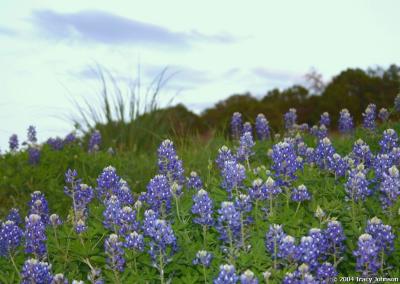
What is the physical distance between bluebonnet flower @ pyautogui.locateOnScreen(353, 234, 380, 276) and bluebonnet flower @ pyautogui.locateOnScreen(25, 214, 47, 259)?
266cm

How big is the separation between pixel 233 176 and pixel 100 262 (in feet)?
4.50

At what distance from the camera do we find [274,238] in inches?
192

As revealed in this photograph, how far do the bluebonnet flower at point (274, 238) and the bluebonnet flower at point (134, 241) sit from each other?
98 centimetres

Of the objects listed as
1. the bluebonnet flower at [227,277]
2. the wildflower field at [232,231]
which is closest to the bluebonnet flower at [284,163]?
the wildflower field at [232,231]

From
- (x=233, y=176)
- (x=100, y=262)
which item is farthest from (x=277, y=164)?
(x=100, y=262)

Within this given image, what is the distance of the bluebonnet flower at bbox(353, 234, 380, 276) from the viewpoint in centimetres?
475

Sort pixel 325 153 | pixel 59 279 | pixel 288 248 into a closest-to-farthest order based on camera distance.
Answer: pixel 288 248 → pixel 59 279 → pixel 325 153

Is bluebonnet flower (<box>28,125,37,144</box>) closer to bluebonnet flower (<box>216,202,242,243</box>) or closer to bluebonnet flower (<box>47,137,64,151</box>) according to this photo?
bluebonnet flower (<box>47,137,64,151</box>)

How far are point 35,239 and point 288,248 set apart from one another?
233 cm

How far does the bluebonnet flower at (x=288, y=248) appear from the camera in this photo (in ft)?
15.0

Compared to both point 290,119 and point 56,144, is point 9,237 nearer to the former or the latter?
point 290,119

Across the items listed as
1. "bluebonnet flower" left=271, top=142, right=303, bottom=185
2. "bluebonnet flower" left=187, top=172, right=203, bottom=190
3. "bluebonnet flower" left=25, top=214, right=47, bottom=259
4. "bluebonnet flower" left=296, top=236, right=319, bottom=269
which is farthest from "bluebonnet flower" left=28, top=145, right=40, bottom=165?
"bluebonnet flower" left=296, top=236, right=319, bottom=269

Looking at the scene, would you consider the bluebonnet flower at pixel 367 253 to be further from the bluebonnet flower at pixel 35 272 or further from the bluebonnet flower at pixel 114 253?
the bluebonnet flower at pixel 35 272

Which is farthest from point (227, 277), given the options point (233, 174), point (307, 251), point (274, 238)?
point (233, 174)
